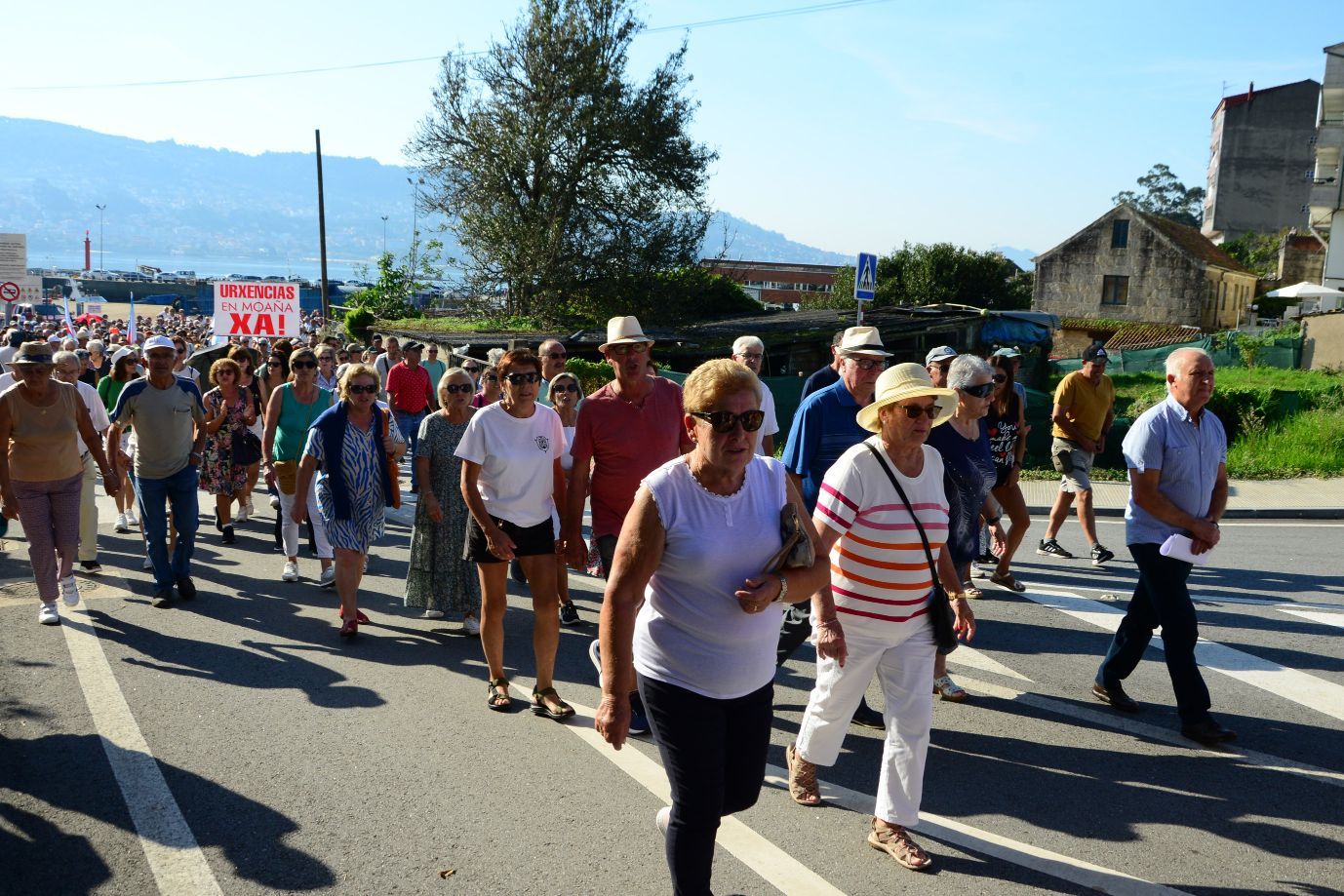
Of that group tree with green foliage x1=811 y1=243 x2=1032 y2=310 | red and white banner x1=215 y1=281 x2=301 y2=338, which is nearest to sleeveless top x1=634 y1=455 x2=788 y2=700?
red and white banner x1=215 y1=281 x2=301 y2=338

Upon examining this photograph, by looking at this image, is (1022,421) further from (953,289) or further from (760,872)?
(953,289)

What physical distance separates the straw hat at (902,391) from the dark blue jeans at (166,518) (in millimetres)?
5623

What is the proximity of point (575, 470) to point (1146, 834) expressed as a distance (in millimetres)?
2996

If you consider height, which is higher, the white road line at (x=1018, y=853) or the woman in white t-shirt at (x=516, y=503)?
the woman in white t-shirt at (x=516, y=503)

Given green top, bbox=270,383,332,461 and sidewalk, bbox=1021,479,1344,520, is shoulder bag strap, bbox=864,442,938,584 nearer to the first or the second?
green top, bbox=270,383,332,461

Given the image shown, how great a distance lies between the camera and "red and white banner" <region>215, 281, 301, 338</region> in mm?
18594

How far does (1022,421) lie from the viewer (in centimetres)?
862

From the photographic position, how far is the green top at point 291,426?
8891mm

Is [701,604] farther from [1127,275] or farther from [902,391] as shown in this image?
[1127,275]

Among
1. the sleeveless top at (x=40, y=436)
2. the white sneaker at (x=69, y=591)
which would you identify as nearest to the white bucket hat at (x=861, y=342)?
the sleeveless top at (x=40, y=436)

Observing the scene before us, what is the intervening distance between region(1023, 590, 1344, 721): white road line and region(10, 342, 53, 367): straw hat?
7.32 metres

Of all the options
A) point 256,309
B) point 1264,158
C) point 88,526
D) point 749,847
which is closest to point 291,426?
point 88,526

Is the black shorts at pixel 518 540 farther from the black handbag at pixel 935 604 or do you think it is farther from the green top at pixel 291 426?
the green top at pixel 291 426

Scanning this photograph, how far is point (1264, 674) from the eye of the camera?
21.0 feet
